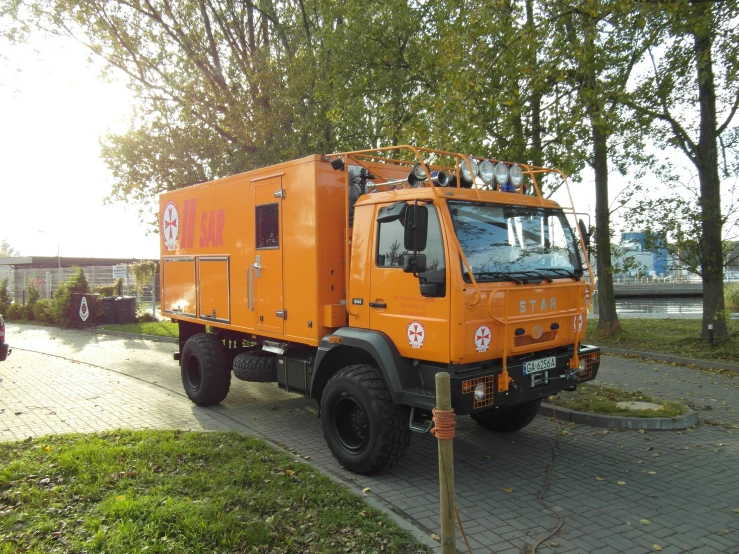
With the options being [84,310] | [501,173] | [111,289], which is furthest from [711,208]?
[111,289]

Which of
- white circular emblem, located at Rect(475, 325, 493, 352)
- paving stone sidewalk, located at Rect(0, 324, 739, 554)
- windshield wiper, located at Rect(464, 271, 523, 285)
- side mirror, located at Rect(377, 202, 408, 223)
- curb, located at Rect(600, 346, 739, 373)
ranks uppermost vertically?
side mirror, located at Rect(377, 202, 408, 223)

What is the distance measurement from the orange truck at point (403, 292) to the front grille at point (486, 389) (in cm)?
1

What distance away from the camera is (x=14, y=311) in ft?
77.7

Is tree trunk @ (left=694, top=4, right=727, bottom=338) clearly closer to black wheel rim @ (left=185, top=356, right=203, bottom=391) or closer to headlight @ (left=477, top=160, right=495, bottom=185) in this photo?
Answer: headlight @ (left=477, top=160, right=495, bottom=185)

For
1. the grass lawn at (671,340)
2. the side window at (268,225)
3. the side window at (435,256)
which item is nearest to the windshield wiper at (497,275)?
the side window at (435,256)

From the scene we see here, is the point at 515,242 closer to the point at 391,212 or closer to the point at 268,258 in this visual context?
the point at 391,212

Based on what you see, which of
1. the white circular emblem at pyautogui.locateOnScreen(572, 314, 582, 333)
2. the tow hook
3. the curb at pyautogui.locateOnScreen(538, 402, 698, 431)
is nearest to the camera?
the tow hook

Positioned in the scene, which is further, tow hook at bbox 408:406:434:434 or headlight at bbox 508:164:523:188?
headlight at bbox 508:164:523:188

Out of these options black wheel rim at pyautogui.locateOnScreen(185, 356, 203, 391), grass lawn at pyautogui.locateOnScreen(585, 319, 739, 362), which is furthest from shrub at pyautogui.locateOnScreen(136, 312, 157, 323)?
grass lawn at pyautogui.locateOnScreen(585, 319, 739, 362)

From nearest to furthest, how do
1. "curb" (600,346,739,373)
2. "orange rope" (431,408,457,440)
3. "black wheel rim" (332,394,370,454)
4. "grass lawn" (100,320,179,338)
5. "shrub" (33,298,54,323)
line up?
"orange rope" (431,408,457,440) → "black wheel rim" (332,394,370,454) → "curb" (600,346,739,373) → "grass lawn" (100,320,179,338) → "shrub" (33,298,54,323)

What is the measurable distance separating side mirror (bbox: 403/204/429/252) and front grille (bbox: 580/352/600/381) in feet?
7.62

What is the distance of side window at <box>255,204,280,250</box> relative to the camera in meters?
6.44

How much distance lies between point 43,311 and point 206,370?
56.3ft

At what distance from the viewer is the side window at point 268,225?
644cm
